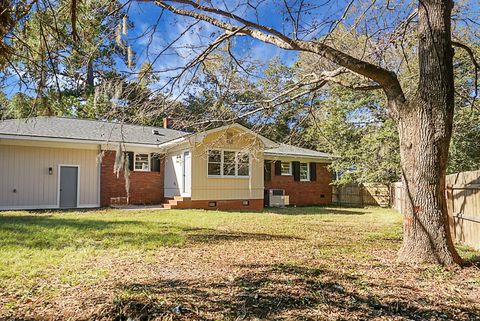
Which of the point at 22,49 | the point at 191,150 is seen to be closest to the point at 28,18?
the point at 22,49

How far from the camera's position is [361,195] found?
20.8 m

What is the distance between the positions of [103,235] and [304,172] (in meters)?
14.7

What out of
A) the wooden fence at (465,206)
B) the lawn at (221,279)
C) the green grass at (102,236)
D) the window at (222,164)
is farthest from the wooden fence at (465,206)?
the window at (222,164)

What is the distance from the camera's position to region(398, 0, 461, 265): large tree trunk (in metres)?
4.95

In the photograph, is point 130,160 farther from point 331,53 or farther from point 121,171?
point 331,53

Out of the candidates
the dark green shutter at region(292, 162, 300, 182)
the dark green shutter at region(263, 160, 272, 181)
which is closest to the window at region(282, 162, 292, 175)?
the dark green shutter at region(292, 162, 300, 182)

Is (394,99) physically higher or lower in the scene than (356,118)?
lower

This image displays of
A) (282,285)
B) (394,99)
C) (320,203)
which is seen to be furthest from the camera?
(320,203)

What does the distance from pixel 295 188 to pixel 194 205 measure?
6966 millimetres

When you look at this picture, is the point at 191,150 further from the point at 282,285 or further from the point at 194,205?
the point at 282,285

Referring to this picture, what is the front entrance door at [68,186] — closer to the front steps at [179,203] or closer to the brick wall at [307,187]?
the front steps at [179,203]

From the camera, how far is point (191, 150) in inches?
589

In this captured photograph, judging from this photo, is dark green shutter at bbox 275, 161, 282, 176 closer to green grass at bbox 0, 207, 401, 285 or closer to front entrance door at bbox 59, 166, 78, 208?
green grass at bbox 0, 207, 401, 285

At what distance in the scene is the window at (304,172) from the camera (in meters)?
20.6
